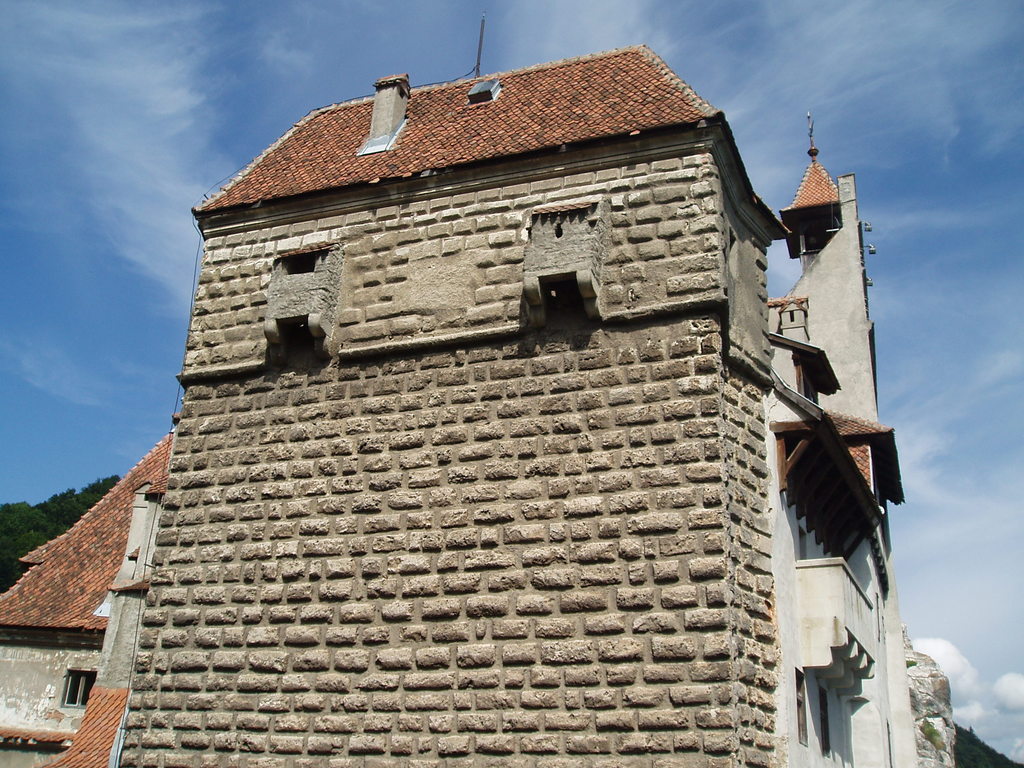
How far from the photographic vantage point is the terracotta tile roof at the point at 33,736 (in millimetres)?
17672

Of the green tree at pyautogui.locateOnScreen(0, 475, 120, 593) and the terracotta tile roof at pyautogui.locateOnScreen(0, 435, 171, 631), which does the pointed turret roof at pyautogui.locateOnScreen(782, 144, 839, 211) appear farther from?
the green tree at pyautogui.locateOnScreen(0, 475, 120, 593)

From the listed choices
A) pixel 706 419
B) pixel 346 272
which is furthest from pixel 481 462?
pixel 346 272

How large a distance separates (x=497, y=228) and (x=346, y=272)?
165cm

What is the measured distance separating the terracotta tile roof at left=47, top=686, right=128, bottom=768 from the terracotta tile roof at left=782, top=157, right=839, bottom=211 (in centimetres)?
1783

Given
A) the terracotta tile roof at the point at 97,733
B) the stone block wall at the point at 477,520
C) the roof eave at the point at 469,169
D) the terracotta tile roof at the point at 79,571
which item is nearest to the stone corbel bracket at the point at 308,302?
the stone block wall at the point at 477,520

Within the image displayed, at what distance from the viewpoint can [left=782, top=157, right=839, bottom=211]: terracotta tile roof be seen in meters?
23.5

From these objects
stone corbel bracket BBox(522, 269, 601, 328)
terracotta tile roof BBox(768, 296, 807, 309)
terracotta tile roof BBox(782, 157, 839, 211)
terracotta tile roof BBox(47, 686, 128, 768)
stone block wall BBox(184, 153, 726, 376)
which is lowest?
terracotta tile roof BBox(47, 686, 128, 768)

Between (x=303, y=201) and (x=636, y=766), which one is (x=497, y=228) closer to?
(x=303, y=201)

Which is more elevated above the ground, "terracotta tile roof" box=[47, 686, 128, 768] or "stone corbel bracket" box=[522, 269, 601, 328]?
"stone corbel bracket" box=[522, 269, 601, 328]

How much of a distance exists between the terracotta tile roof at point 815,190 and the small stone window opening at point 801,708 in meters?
15.6

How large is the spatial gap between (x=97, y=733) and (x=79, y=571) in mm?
7106

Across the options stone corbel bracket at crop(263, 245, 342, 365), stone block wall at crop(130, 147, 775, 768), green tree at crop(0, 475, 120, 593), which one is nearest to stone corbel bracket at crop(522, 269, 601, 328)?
stone block wall at crop(130, 147, 775, 768)

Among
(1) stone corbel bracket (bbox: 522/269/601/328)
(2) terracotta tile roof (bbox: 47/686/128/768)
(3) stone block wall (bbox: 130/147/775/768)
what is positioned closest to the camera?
(3) stone block wall (bbox: 130/147/775/768)

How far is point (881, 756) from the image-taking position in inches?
609
